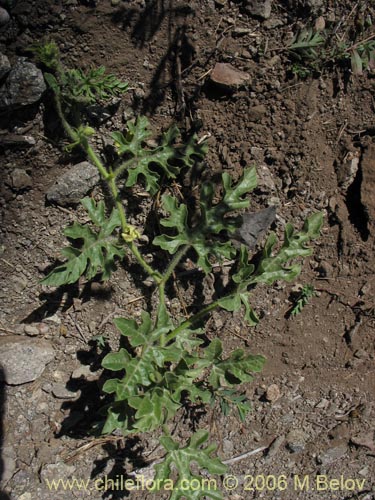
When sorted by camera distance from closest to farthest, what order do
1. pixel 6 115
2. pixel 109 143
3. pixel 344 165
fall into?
pixel 6 115
pixel 109 143
pixel 344 165

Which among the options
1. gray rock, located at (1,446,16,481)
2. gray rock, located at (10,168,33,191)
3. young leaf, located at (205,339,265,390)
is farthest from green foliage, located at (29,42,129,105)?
gray rock, located at (1,446,16,481)

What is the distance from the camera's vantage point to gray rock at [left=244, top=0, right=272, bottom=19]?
11.8 ft

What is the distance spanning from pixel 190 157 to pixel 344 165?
120cm

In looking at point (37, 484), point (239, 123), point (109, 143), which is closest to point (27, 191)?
point (109, 143)

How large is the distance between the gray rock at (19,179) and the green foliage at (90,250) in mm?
515

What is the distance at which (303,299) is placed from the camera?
12.8 feet

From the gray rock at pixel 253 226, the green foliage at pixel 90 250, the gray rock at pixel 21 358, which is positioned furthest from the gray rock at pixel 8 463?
the gray rock at pixel 253 226

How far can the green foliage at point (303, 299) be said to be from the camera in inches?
153

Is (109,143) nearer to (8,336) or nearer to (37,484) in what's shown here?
(8,336)

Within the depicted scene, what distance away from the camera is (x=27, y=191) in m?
3.56

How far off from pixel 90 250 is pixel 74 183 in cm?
59

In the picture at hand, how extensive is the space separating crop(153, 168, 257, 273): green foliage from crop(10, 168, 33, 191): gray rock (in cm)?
98

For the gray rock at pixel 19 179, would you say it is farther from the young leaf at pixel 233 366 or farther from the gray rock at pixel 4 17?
the young leaf at pixel 233 366

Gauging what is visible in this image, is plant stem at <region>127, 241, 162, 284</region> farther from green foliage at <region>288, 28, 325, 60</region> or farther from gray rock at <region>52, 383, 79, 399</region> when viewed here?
green foliage at <region>288, 28, 325, 60</region>
